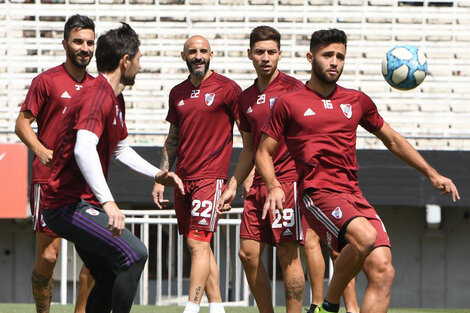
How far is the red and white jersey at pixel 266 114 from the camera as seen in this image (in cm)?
766

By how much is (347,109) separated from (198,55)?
1.92 metres

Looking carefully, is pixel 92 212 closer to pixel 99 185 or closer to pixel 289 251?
pixel 99 185

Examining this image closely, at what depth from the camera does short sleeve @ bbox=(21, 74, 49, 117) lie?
7.67m

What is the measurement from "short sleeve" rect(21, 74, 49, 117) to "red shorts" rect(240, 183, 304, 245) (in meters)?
1.79

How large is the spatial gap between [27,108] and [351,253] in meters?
2.93

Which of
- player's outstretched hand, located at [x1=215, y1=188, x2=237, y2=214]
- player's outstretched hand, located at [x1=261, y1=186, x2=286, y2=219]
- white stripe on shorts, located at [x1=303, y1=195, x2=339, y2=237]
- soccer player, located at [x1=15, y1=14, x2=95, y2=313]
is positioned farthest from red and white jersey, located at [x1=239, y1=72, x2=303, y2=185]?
soccer player, located at [x1=15, y1=14, x2=95, y2=313]

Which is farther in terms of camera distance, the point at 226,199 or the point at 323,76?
the point at 226,199

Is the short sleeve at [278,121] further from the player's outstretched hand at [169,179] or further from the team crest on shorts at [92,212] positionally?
the team crest on shorts at [92,212]

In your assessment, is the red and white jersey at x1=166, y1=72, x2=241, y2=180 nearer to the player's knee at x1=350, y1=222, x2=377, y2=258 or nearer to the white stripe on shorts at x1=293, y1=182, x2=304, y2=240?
the white stripe on shorts at x1=293, y1=182, x2=304, y2=240

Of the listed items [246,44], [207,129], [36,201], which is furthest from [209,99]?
[246,44]

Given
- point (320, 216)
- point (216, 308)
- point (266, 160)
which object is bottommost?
point (216, 308)

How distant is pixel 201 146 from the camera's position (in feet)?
26.8

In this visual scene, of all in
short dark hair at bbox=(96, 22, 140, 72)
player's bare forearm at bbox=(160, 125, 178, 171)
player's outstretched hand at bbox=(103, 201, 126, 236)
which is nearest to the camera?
player's outstretched hand at bbox=(103, 201, 126, 236)

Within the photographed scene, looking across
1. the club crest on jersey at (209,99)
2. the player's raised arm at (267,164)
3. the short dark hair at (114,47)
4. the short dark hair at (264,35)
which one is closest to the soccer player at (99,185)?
the short dark hair at (114,47)
